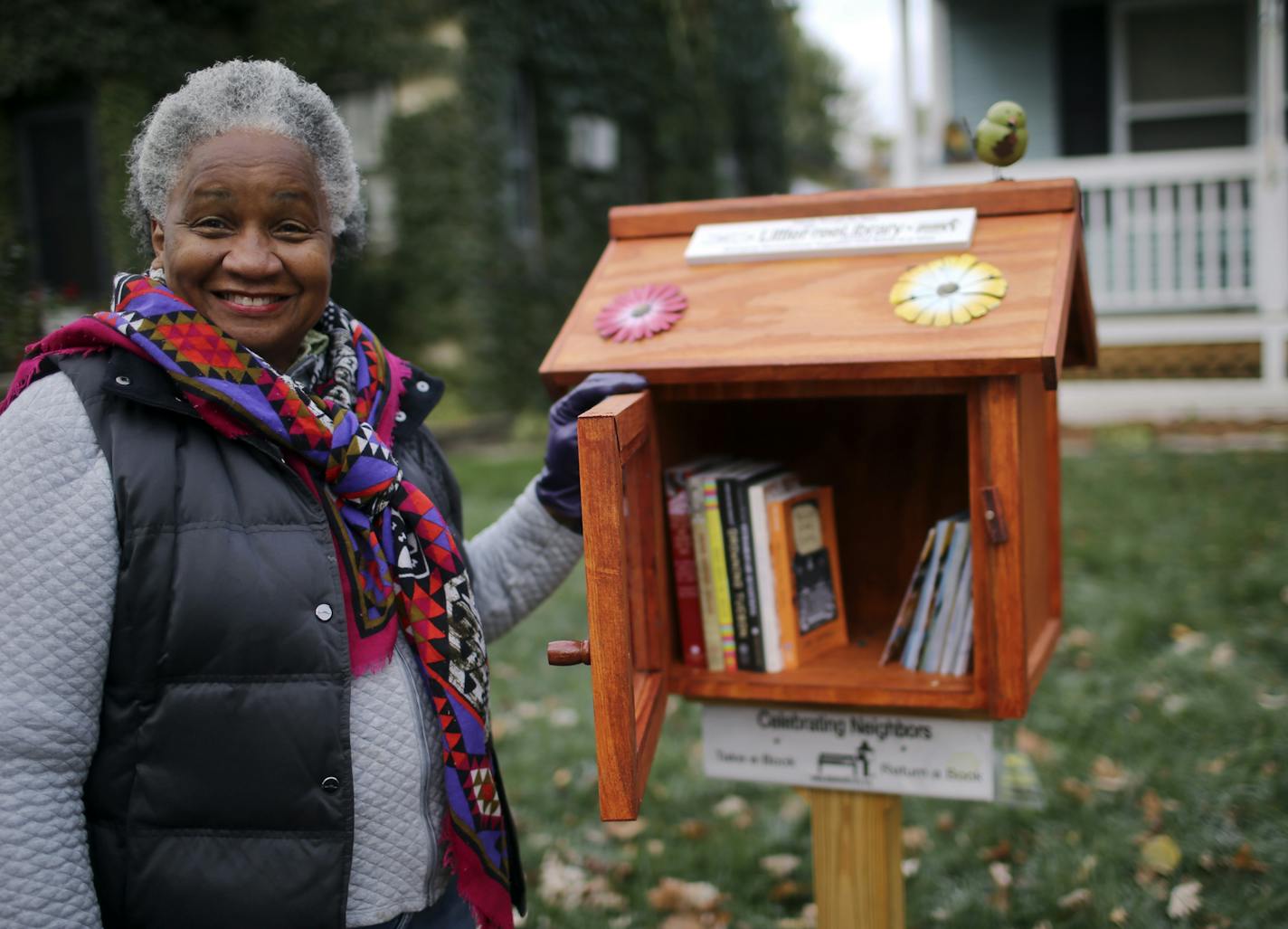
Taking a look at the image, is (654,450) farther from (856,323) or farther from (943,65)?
(943,65)

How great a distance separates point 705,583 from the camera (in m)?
2.02

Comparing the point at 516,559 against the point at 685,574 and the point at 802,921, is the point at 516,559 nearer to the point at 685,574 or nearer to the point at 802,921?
the point at 685,574

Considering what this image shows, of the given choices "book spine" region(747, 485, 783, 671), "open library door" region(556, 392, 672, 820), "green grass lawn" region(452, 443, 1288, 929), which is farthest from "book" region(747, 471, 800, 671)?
→ "green grass lawn" region(452, 443, 1288, 929)

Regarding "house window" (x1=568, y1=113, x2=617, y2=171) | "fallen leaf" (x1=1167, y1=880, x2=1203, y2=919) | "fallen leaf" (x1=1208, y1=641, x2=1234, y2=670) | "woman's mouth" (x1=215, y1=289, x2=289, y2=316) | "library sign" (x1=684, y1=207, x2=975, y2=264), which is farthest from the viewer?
"house window" (x1=568, y1=113, x2=617, y2=171)

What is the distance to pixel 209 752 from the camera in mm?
1336

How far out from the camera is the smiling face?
1.43 m

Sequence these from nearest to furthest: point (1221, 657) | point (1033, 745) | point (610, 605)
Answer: point (610, 605) → point (1033, 745) → point (1221, 657)

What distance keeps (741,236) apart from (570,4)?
8.62m

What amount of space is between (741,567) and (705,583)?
0.23ft

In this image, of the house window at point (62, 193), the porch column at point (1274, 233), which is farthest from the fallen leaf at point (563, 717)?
the house window at point (62, 193)

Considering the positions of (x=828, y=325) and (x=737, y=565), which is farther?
(x=737, y=565)

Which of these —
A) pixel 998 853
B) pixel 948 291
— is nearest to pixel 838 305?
pixel 948 291

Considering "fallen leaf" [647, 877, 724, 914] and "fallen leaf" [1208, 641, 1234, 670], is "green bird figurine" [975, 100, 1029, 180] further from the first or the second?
"fallen leaf" [1208, 641, 1234, 670]

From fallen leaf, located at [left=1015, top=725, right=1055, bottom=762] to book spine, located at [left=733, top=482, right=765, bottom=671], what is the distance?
63.8 inches
